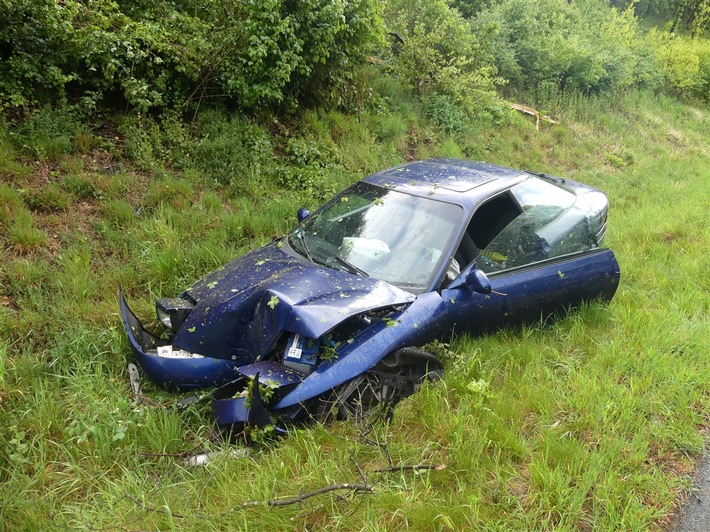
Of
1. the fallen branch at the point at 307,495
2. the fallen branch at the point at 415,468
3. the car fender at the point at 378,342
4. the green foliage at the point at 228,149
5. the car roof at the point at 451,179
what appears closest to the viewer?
the fallen branch at the point at 307,495

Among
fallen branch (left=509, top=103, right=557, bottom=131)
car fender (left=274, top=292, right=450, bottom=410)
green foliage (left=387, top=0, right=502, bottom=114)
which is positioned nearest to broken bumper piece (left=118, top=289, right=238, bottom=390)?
car fender (left=274, top=292, right=450, bottom=410)

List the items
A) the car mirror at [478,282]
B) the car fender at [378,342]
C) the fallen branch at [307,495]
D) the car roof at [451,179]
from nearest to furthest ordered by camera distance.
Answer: the fallen branch at [307,495], the car fender at [378,342], the car mirror at [478,282], the car roof at [451,179]

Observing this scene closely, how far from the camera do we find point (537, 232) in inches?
146

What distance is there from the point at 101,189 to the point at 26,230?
35.7 inches

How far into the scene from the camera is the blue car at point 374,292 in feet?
8.75

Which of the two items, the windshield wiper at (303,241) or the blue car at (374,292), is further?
the windshield wiper at (303,241)

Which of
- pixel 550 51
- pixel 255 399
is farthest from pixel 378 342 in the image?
pixel 550 51

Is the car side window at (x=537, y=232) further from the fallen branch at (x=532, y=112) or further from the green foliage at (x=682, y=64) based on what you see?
the green foliage at (x=682, y=64)

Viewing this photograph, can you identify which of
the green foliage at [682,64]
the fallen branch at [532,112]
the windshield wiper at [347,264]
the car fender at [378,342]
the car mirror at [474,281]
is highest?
the green foliage at [682,64]

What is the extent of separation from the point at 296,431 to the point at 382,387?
56cm

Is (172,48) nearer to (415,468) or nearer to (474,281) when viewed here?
(474,281)

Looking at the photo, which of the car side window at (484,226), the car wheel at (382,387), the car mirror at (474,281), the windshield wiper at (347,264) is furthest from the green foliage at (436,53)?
the car wheel at (382,387)

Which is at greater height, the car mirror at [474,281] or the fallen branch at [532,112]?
the fallen branch at [532,112]

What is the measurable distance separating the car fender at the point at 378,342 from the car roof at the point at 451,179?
920 mm
